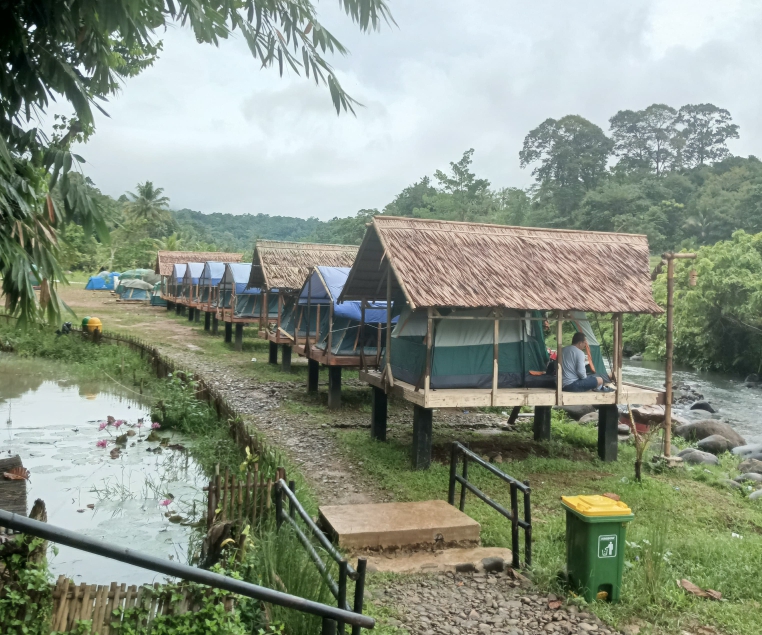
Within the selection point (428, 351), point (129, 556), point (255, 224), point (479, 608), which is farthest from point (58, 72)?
point (255, 224)

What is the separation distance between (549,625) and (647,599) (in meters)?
1.05

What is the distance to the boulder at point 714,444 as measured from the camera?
14438mm

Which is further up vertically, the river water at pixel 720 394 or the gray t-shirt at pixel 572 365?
the gray t-shirt at pixel 572 365

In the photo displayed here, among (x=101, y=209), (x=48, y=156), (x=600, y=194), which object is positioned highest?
(x=600, y=194)

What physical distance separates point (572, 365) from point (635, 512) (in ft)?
8.42

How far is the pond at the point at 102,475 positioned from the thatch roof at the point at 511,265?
4128 millimetres

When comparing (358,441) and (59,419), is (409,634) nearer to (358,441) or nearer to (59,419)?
(358,441)

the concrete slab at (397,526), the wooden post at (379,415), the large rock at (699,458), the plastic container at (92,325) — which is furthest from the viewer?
the plastic container at (92,325)

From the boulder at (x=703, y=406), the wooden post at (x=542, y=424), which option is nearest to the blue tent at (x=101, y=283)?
the boulder at (x=703, y=406)

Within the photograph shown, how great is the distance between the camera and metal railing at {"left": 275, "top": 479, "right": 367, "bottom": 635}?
395cm

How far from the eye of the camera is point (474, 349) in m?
10.3

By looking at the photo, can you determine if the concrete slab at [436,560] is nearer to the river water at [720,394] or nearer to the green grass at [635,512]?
the green grass at [635,512]

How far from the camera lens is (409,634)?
4961mm

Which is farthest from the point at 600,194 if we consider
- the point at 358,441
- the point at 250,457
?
the point at 250,457
